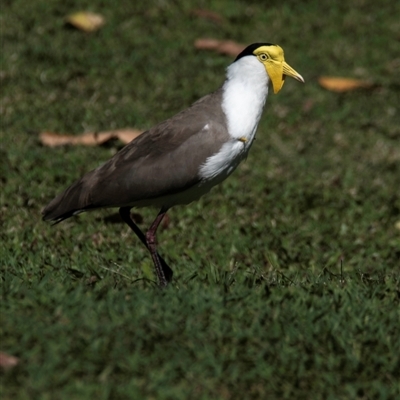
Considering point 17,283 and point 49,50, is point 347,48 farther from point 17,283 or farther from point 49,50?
point 17,283

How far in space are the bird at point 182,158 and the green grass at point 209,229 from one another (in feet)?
1.43

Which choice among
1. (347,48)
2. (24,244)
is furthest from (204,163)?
(347,48)

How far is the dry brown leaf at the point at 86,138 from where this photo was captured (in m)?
7.89

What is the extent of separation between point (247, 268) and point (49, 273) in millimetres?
1561

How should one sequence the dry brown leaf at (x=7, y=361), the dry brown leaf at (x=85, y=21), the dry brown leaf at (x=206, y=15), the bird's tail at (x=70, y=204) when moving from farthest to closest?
1. the dry brown leaf at (x=206, y=15)
2. the dry brown leaf at (x=85, y=21)
3. the bird's tail at (x=70, y=204)
4. the dry brown leaf at (x=7, y=361)

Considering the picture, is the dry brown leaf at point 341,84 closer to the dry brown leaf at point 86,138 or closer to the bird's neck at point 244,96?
the dry brown leaf at point 86,138

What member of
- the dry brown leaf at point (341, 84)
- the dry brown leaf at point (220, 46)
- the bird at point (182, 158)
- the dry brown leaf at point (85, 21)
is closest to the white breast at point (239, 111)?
the bird at point (182, 158)

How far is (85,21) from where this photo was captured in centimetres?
1002

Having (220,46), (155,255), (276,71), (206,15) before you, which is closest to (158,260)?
(155,255)

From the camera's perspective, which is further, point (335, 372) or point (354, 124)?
point (354, 124)

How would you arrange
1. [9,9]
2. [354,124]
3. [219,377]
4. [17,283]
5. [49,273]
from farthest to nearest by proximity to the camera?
[9,9] < [354,124] < [49,273] < [17,283] < [219,377]

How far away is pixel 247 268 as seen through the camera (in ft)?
20.8

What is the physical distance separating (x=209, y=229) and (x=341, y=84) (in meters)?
3.29

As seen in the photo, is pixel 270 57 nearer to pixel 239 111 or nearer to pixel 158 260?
pixel 239 111
